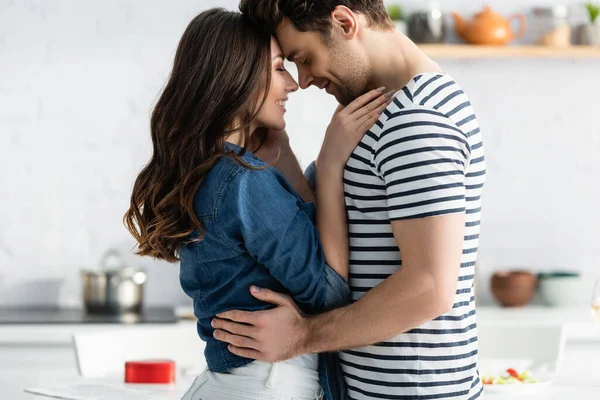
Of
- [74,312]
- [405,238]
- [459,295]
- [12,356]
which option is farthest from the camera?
[74,312]

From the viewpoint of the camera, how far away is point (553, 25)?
3844 mm

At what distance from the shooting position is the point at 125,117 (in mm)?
3949

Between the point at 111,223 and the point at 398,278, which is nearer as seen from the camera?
the point at 398,278

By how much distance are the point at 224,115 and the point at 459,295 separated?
544mm

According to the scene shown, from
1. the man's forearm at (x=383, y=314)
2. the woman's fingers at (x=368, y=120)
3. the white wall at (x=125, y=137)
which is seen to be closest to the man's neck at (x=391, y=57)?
the woman's fingers at (x=368, y=120)

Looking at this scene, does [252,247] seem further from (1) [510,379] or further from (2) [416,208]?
(1) [510,379]

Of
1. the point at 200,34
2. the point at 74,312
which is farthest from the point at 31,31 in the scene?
the point at 200,34

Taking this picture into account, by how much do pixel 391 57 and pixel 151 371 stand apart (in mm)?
980

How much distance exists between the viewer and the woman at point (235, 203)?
4.96 ft

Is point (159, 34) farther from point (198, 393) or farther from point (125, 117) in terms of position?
point (198, 393)

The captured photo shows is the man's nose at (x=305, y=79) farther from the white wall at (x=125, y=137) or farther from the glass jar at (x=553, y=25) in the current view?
the glass jar at (x=553, y=25)

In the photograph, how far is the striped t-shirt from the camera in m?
1.39

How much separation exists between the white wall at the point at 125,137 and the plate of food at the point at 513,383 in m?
1.99

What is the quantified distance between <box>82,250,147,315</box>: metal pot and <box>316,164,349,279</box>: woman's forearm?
218 centimetres
